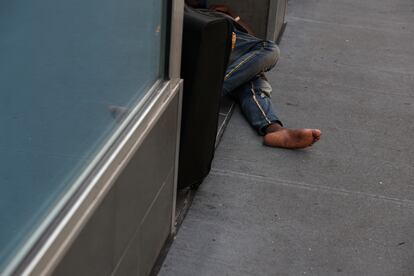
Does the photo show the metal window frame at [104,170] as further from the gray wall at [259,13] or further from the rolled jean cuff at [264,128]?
the gray wall at [259,13]

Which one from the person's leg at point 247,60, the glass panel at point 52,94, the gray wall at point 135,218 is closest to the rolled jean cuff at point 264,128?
the person's leg at point 247,60

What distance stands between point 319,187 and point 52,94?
7.44 feet

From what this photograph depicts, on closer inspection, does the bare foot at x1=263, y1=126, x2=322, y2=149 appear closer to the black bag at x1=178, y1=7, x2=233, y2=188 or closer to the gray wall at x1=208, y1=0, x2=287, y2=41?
the black bag at x1=178, y1=7, x2=233, y2=188

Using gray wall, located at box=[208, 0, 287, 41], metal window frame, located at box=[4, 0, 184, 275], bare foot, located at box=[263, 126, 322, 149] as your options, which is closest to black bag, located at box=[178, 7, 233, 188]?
metal window frame, located at box=[4, 0, 184, 275]

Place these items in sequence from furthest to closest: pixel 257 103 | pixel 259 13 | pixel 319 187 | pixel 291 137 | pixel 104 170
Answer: pixel 259 13 → pixel 257 103 → pixel 291 137 → pixel 319 187 → pixel 104 170

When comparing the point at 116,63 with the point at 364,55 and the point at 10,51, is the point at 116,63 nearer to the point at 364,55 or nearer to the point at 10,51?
the point at 10,51

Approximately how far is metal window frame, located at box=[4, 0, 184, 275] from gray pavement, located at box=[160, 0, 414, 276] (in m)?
0.63

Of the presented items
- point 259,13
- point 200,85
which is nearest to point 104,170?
point 200,85

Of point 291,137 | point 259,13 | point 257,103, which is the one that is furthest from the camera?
point 259,13

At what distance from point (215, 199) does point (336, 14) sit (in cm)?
429

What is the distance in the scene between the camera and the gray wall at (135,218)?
1797 mm

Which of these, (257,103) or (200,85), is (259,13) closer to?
(257,103)

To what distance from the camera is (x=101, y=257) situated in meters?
1.93

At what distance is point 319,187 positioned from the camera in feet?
11.6
